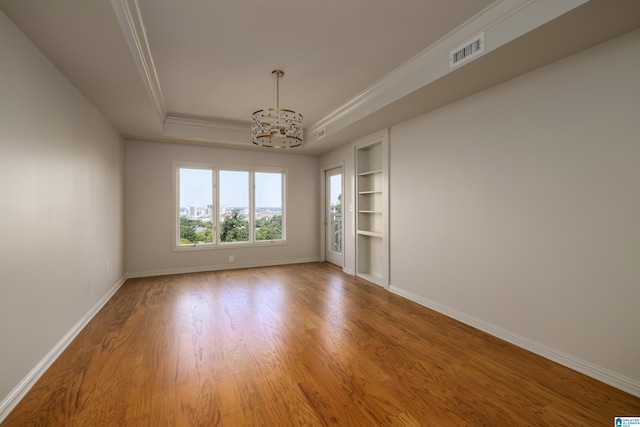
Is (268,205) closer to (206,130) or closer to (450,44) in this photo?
(206,130)

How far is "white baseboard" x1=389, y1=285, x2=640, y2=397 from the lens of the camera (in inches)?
82.6

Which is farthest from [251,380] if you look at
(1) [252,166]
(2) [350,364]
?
(1) [252,166]

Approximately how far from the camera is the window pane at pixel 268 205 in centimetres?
633

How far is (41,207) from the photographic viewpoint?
2.35 metres

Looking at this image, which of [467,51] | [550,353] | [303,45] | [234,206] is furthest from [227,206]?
[550,353]

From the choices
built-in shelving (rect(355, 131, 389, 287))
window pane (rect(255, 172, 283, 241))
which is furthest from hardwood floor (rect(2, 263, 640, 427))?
window pane (rect(255, 172, 283, 241))

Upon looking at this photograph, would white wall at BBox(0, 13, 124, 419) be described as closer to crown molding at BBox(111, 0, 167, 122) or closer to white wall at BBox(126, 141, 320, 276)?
crown molding at BBox(111, 0, 167, 122)

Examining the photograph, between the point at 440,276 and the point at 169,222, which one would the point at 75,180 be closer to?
the point at 169,222

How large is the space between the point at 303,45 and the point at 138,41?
1428mm

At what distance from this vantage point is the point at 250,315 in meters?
3.49

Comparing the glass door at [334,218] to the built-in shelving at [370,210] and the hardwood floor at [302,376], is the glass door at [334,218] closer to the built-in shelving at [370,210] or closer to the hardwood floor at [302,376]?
the built-in shelving at [370,210]

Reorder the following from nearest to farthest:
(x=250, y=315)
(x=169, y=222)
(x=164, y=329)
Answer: (x=164, y=329) → (x=250, y=315) → (x=169, y=222)

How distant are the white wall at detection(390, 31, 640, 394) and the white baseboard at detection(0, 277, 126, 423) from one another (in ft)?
12.6

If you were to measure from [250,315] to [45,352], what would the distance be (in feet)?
5.82
